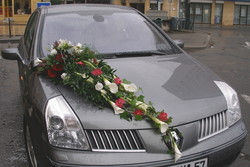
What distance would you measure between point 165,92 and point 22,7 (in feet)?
91.2

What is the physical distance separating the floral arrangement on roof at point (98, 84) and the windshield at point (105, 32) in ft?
1.69

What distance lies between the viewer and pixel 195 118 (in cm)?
253

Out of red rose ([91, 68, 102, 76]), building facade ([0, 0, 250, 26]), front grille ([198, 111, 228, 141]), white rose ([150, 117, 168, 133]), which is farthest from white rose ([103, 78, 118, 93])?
building facade ([0, 0, 250, 26])

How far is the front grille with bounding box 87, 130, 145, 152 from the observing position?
2318 millimetres

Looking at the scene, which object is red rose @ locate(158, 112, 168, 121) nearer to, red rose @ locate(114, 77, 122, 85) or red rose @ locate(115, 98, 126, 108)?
red rose @ locate(115, 98, 126, 108)

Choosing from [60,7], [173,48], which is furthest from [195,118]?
[60,7]

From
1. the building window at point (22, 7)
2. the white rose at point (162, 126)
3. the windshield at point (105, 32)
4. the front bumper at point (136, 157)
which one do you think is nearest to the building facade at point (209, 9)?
the building window at point (22, 7)

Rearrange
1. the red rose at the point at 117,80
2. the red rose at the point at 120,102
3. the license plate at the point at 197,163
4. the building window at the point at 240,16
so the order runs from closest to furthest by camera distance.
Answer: the license plate at the point at 197,163, the red rose at the point at 120,102, the red rose at the point at 117,80, the building window at the point at 240,16

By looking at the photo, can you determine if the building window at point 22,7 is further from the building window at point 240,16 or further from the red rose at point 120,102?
the red rose at point 120,102

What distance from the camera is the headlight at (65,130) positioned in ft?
7.70

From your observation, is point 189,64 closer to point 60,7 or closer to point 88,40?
point 88,40

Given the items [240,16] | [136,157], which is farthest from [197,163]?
[240,16]

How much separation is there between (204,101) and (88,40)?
1.54 m

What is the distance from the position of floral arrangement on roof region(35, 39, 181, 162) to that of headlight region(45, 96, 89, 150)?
0.80ft
